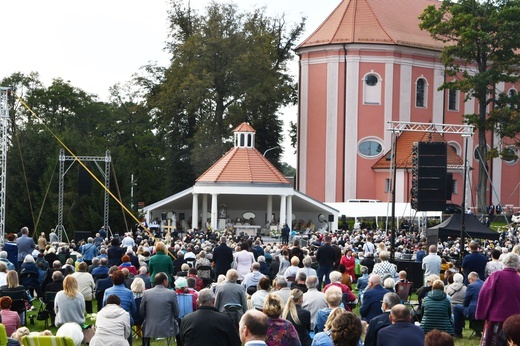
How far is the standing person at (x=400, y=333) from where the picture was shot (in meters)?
9.24

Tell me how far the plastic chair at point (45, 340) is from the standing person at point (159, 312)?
333 centimetres

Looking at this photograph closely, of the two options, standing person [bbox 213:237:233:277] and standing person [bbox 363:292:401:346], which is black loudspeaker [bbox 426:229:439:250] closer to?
standing person [bbox 213:237:233:277]

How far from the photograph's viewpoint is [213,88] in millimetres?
60750

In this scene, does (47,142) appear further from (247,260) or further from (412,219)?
(247,260)

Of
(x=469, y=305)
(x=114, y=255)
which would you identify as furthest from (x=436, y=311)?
(x=114, y=255)

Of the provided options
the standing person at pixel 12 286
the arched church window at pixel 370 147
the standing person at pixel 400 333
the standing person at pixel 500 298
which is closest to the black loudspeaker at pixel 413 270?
the standing person at pixel 12 286

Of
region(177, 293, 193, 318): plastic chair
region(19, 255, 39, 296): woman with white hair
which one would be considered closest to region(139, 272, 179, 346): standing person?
region(177, 293, 193, 318): plastic chair

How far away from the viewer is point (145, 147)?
228 ft

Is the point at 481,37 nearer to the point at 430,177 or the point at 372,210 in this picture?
the point at 372,210

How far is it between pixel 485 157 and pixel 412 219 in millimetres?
10675

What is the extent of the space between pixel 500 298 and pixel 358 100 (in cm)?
4778

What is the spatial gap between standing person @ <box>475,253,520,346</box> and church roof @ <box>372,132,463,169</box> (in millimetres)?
44225

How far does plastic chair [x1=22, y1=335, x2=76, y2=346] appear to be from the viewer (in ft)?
31.8

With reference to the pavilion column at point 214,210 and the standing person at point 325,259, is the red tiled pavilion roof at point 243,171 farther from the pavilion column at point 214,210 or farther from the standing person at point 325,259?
the standing person at point 325,259
